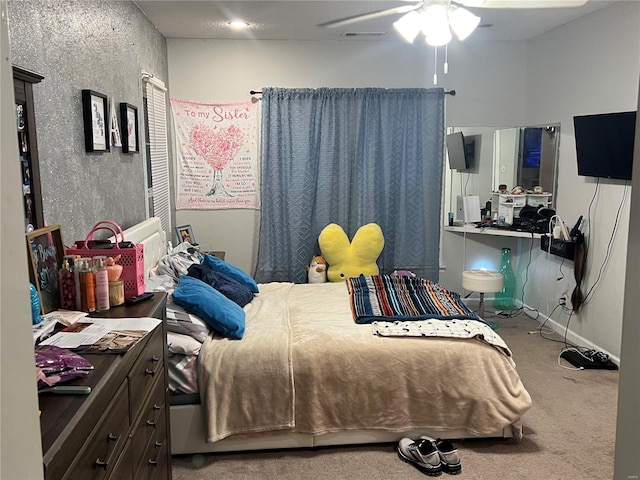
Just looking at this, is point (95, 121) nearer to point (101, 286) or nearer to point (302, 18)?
point (101, 286)

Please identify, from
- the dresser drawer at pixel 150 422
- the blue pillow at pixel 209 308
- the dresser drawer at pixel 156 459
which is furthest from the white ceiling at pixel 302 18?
the dresser drawer at pixel 156 459

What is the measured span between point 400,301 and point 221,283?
3.68ft

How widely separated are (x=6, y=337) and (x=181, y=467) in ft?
7.66

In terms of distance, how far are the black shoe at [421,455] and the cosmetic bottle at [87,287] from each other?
1.68 m

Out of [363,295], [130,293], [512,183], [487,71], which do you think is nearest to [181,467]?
[130,293]

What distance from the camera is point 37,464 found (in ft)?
2.55

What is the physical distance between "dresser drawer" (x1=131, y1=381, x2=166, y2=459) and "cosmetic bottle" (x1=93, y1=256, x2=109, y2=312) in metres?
0.36

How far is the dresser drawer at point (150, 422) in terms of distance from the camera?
5.91 ft

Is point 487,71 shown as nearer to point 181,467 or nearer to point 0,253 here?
point 181,467

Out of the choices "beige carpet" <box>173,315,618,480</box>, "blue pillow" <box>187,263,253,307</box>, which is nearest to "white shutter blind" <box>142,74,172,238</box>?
"blue pillow" <box>187,263,253,307</box>

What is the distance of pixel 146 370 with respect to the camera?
1922mm

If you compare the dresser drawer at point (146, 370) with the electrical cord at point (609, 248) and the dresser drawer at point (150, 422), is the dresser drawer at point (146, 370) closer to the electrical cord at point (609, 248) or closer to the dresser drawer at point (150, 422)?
the dresser drawer at point (150, 422)

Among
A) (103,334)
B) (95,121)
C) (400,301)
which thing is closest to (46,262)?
(103,334)

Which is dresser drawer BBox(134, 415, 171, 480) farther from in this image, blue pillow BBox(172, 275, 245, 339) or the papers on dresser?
blue pillow BBox(172, 275, 245, 339)
